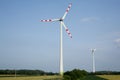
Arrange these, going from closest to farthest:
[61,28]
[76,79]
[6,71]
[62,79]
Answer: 1. [62,79]
2. [61,28]
3. [76,79]
4. [6,71]

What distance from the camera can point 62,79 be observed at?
2064 inches

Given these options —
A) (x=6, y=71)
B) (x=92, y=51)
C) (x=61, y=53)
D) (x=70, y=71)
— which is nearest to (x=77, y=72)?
(x=70, y=71)

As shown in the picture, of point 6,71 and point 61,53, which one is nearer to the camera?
point 61,53

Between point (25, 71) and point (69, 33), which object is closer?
point (69, 33)

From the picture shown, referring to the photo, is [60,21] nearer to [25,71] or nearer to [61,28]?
[61,28]

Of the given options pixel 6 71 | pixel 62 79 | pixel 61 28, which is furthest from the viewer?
pixel 6 71

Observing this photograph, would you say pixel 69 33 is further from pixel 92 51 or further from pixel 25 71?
pixel 25 71

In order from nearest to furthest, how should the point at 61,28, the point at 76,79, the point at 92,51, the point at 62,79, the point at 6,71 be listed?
1. the point at 62,79
2. the point at 61,28
3. the point at 76,79
4. the point at 92,51
5. the point at 6,71

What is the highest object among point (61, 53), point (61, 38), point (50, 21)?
point (50, 21)

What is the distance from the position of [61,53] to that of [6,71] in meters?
122

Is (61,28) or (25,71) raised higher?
(61,28)

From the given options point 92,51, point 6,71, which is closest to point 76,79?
point 92,51

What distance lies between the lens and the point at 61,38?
5522cm

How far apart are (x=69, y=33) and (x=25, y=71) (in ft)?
426
